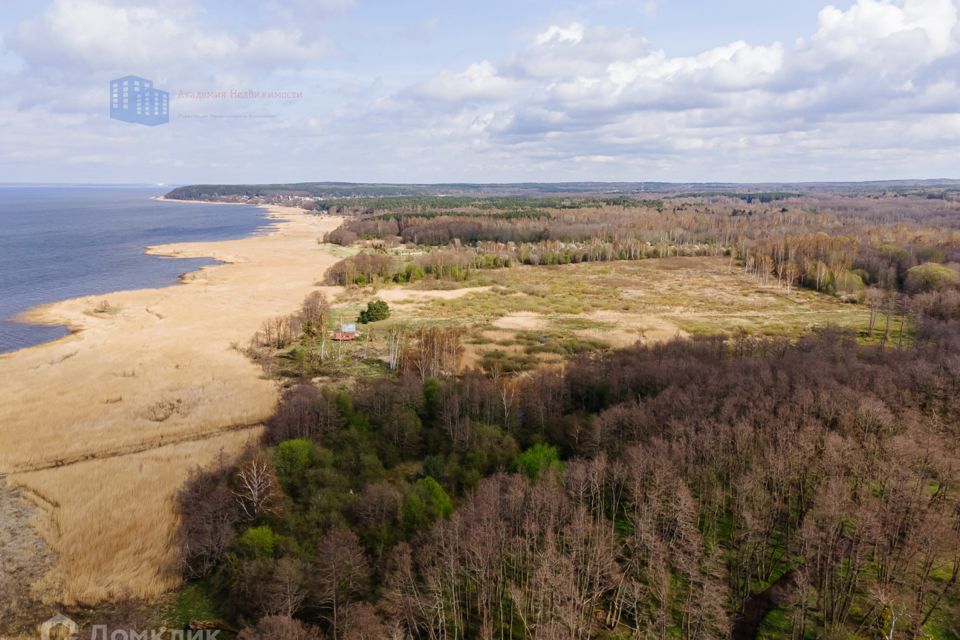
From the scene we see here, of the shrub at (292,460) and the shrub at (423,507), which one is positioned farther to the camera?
the shrub at (292,460)

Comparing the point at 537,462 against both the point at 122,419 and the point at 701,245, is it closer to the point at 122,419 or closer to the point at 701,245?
the point at 122,419

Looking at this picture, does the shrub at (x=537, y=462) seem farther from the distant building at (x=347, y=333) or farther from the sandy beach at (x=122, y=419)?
the distant building at (x=347, y=333)

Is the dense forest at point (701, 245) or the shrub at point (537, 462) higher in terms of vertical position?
the dense forest at point (701, 245)

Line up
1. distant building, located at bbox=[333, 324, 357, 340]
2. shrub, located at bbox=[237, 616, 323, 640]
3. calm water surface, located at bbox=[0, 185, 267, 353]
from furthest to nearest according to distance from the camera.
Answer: calm water surface, located at bbox=[0, 185, 267, 353], distant building, located at bbox=[333, 324, 357, 340], shrub, located at bbox=[237, 616, 323, 640]

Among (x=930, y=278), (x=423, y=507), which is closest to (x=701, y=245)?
(x=930, y=278)

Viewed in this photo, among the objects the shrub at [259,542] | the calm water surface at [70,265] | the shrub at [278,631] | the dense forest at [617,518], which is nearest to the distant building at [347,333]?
the dense forest at [617,518]

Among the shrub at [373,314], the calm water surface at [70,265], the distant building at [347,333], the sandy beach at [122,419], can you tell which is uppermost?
the calm water surface at [70,265]

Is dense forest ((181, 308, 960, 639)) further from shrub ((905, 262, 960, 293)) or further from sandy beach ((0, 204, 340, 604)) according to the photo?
shrub ((905, 262, 960, 293))

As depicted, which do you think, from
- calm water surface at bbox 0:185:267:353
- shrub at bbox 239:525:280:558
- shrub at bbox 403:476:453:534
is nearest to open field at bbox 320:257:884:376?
shrub at bbox 403:476:453:534

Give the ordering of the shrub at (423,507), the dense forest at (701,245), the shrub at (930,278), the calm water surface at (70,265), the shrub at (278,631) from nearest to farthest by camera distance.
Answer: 1. the shrub at (278,631)
2. the shrub at (423,507)
3. the calm water surface at (70,265)
4. the shrub at (930,278)
5. the dense forest at (701,245)
